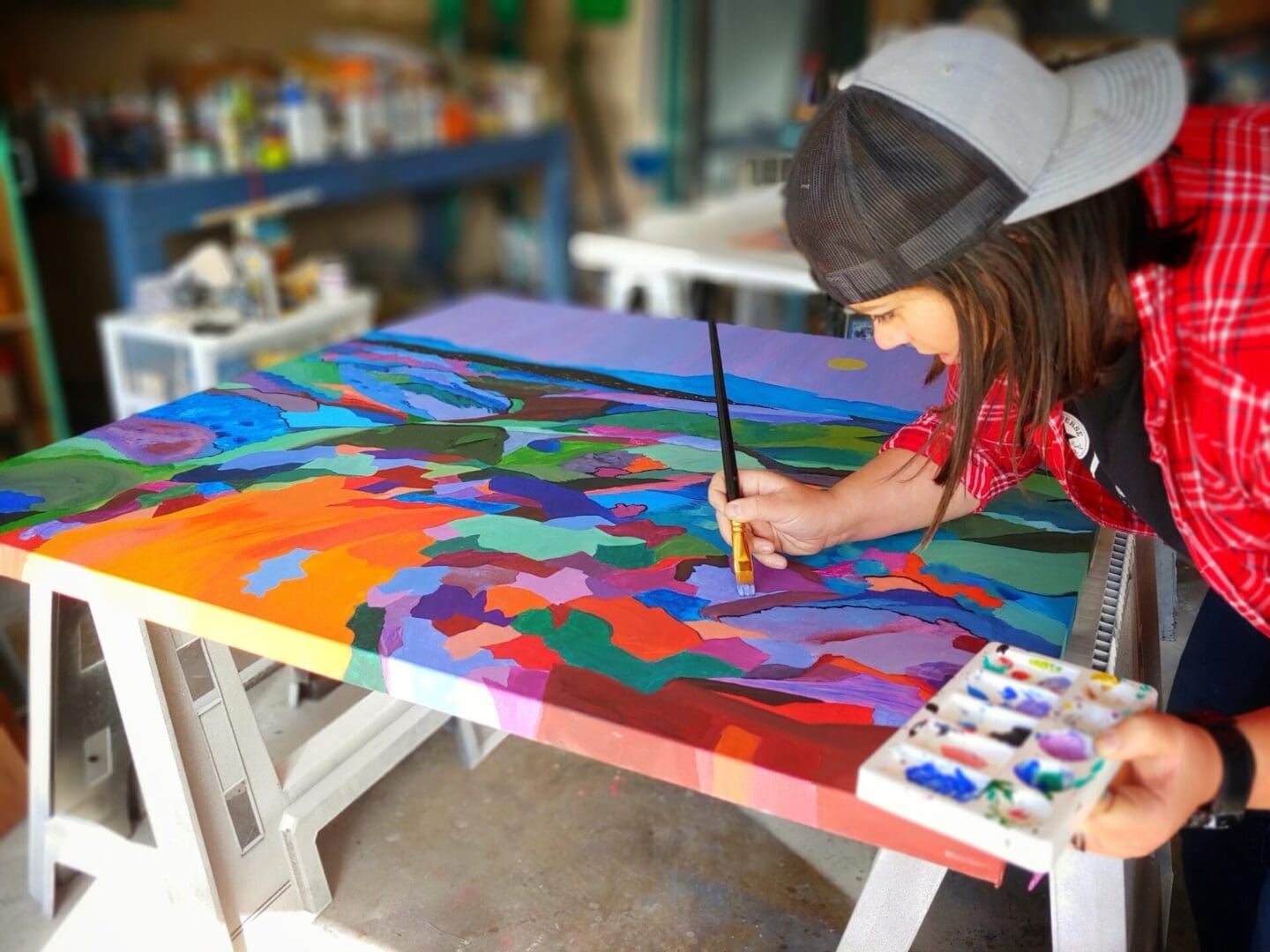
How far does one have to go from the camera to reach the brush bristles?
951 millimetres

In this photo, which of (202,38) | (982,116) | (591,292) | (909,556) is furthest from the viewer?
(591,292)

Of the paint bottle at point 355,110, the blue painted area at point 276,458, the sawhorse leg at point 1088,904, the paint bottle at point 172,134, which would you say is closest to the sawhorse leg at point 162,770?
the blue painted area at point 276,458

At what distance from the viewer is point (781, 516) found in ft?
3.29

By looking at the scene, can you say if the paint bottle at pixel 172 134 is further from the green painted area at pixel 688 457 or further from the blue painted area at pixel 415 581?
the blue painted area at pixel 415 581

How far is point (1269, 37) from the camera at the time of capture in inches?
174

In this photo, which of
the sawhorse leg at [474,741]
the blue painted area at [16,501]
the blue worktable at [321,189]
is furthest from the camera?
the blue worktable at [321,189]

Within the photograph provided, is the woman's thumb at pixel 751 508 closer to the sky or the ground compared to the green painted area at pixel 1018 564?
closer to the sky

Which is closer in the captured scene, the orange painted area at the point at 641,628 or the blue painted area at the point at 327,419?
the orange painted area at the point at 641,628

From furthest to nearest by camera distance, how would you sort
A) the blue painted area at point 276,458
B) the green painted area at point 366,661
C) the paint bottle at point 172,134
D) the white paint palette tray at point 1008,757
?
the paint bottle at point 172,134
the blue painted area at point 276,458
the green painted area at point 366,661
the white paint palette tray at point 1008,757

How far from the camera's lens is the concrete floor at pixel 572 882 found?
1.41 metres

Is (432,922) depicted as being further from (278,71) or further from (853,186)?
(278,71)

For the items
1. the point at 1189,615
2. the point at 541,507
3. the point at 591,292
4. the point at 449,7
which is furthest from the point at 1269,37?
the point at 541,507

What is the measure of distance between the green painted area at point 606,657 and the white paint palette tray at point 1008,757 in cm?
16

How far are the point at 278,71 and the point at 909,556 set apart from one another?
10.1 feet
